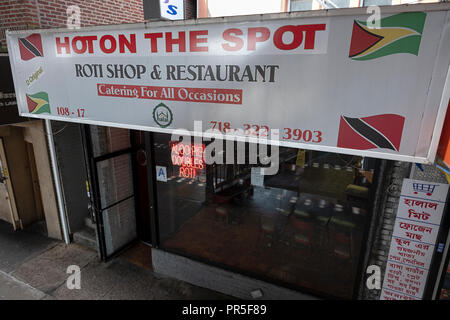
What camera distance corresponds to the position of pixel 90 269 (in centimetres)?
613

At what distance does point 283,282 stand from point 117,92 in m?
4.15

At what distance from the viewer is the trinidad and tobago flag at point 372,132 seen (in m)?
2.61

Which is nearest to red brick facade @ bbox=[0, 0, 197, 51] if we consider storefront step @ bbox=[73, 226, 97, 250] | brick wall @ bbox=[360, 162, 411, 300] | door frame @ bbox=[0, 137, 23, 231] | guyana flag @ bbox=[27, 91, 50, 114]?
guyana flag @ bbox=[27, 91, 50, 114]

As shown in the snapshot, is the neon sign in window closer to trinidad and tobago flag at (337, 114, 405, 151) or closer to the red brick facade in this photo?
trinidad and tobago flag at (337, 114, 405, 151)

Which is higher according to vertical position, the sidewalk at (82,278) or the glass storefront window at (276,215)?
the glass storefront window at (276,215)

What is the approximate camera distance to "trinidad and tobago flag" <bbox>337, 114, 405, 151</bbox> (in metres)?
2.61

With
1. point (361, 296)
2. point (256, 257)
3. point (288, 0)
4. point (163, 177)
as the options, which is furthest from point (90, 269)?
point (288, 0)

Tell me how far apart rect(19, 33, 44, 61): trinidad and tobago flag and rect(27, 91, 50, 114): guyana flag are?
0.59 metres

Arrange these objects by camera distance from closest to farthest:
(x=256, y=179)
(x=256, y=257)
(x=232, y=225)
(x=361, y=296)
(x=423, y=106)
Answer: (x=423, y=106), (x=361, y=296), (x=256, y=179), (x=256, y=257), (x=232, y=225)

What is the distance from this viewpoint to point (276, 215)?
536cm

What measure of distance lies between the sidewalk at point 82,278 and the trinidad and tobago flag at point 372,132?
4046 millimetres

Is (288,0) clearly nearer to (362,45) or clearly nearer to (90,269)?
(362,45)

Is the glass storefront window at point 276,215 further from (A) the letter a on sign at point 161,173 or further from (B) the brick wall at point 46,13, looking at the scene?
(B) the brick wall at point 46,13

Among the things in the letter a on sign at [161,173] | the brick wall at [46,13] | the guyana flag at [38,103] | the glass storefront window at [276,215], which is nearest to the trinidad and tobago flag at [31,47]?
the guyana flag at [38,103]
